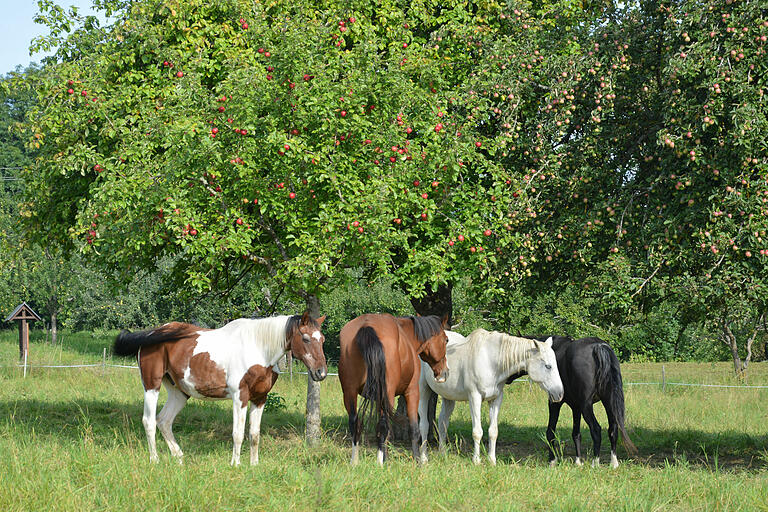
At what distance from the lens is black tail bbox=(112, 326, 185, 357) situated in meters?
9.90

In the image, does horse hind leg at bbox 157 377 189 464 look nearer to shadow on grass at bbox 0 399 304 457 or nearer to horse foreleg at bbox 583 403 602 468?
shadow on grass at bbox 0 399 304 457

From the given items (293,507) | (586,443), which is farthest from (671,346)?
(293,507)

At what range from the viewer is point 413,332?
10227 millimetres

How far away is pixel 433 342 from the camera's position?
1034 centimetres

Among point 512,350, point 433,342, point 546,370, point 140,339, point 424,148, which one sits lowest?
point 546,370

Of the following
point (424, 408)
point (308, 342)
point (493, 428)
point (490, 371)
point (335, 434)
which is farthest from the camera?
point (424, 408)

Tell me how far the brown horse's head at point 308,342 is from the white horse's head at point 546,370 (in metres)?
3.33

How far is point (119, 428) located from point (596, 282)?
9054 millimetres

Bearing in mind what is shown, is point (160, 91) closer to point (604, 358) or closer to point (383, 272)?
point (383, 272)

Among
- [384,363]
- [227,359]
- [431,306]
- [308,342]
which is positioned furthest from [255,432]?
[431,306]

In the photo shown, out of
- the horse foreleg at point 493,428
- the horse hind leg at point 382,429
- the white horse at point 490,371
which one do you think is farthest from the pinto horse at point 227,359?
the horse foreleg at point 493,428

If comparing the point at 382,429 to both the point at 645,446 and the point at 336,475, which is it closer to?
the point at 336,475

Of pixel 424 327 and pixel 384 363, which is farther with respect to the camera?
→ pixel 424 327

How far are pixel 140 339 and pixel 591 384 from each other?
23.1 ft
